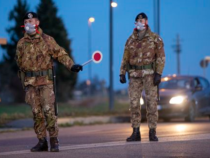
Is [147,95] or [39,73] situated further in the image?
[147,95]

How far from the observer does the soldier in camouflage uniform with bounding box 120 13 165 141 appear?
930 cm

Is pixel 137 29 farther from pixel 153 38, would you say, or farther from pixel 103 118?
pixel 103 118

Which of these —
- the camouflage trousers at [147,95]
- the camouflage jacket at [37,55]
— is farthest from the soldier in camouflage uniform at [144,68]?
the camouflage jacket at [37,55]

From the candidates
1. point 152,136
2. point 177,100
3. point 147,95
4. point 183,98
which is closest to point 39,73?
point 147,95

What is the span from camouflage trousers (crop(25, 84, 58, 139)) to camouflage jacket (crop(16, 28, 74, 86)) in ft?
0.34

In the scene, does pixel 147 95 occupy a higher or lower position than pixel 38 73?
lower

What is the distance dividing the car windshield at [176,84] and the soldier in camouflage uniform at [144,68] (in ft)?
27.6

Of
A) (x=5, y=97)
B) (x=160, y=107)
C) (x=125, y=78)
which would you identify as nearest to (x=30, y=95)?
(x=125, y=78)

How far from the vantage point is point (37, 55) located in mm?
8281

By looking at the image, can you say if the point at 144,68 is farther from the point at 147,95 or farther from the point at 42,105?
the point at 42,105

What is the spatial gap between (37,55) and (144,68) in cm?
197

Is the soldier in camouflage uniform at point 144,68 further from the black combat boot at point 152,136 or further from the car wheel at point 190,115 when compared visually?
the car wheel at point 190,115

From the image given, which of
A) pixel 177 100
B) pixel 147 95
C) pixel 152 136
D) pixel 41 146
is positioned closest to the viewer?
pixel 41 146

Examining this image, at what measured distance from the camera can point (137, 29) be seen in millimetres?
9477
